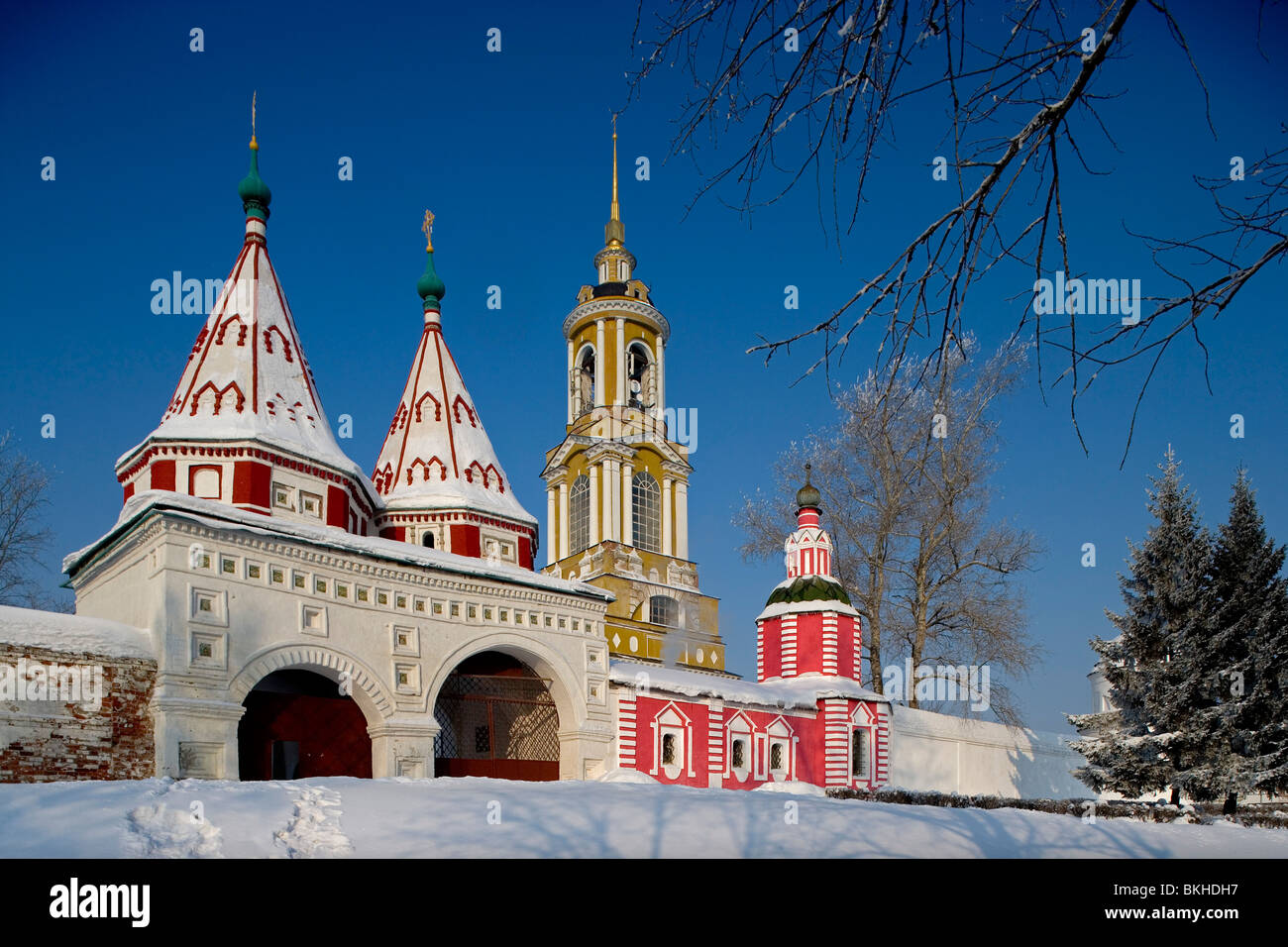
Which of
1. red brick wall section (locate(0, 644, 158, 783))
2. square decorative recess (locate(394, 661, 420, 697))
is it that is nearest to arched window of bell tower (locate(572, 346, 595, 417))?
square decorative recess (locate(394, 661, 420, 697))

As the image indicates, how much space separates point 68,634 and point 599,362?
2354cm

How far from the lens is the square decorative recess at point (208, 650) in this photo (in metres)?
12.3

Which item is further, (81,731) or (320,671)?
(320,671)

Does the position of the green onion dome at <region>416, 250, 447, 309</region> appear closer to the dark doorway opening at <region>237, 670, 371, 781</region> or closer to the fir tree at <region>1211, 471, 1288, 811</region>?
the dark doorway opening at <region>237, 670, 371, 781</region>

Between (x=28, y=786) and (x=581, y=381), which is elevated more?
(x=581, y=381)

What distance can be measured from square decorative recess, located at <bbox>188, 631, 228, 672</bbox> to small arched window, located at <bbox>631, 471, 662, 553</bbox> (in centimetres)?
2056

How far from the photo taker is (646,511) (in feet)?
109

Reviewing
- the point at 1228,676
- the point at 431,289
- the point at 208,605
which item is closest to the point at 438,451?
the point at 431,289

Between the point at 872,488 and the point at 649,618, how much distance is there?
31.7ft

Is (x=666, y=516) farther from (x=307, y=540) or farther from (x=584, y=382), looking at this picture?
(x=307, y=540)
